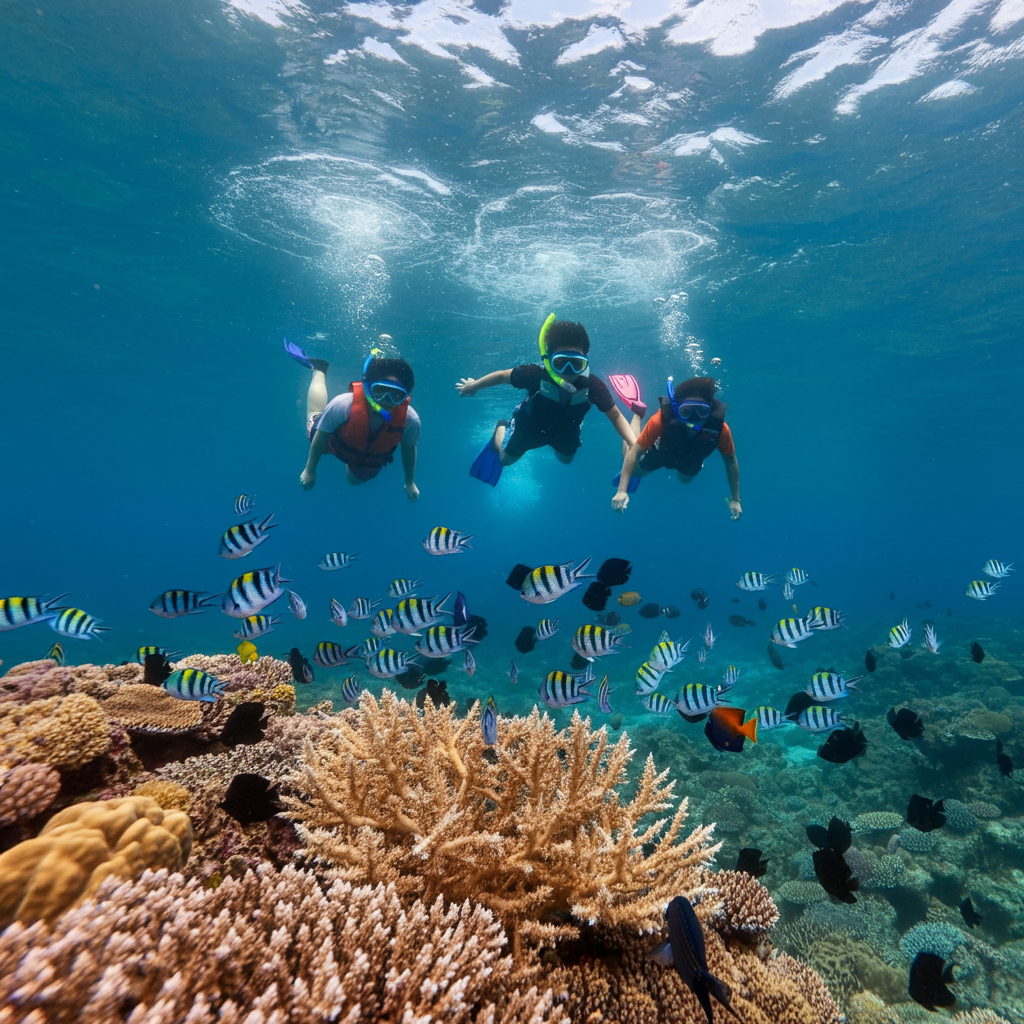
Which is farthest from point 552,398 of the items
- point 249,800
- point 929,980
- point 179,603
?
point 929,980

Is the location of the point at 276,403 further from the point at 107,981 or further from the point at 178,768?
the point at 107,981

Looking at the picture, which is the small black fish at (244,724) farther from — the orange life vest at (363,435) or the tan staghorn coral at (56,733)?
the orange life vest at (363,435)

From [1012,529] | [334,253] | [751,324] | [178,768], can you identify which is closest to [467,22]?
[334,253]

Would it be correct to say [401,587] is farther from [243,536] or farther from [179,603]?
[179,603]

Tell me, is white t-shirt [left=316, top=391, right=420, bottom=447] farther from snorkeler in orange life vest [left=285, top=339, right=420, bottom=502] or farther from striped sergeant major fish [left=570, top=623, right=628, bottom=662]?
striped sergeant major fish [left=570, top=623, right=628, bottom=662]

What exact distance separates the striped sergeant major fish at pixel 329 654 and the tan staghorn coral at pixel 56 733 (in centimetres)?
272

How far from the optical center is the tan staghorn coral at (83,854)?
1865 millimetres

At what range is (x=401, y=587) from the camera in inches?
276

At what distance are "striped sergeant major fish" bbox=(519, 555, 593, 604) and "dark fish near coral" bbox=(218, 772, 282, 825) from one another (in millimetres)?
2399

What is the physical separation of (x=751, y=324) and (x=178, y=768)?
91.3 ft

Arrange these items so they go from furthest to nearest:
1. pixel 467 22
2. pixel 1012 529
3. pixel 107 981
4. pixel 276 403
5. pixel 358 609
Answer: pixel 1012 529 < pixel 276 403 < pixel 467 22 < pixel 358 609 < pixel 107 981

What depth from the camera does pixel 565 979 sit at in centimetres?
233

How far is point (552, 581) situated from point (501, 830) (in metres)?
2.14

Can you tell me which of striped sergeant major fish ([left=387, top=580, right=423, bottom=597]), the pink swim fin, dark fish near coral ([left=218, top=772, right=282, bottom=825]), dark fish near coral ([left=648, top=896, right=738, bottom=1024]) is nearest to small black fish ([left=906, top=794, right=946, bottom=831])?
dark fish near coral ([left=648, top=896, right=738, bottom=1024])
